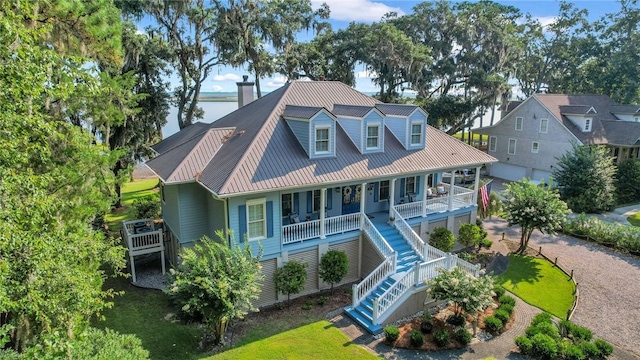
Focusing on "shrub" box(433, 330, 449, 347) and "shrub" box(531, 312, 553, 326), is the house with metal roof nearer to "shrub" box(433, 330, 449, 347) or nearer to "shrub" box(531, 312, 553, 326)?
"shrub" box(433, 330, 449, 347)

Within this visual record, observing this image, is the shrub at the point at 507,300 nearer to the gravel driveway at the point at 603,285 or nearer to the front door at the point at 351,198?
the gravel driveway at the point at 603,285

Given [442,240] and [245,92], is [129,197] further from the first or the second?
[442,240]

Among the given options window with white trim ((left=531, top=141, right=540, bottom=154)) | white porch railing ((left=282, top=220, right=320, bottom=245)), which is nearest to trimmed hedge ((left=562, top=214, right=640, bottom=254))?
window with white trim ((left=531, top=141, right=540, bottom=154))

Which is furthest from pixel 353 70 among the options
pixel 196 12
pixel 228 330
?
pixel 228 330

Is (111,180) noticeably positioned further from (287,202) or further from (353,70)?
(353,70)

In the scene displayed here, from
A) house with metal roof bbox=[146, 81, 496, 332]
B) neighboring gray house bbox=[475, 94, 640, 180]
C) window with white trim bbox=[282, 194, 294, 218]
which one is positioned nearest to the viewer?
house with metal roof bbox=[146, 81, 496, 332]

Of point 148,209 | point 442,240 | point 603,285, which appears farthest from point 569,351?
point 148,209
